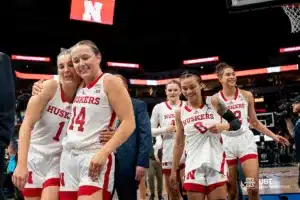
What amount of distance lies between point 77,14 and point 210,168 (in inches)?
356

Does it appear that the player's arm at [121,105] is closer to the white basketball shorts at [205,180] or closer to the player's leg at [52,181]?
the player's leg at [52,181]

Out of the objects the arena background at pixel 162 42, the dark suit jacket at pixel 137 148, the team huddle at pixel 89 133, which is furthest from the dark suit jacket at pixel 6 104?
the arena background at pixel 162 42

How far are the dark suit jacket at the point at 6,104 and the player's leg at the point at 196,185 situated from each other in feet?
8.05

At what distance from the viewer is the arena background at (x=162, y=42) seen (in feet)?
95.8

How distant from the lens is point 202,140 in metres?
4.89

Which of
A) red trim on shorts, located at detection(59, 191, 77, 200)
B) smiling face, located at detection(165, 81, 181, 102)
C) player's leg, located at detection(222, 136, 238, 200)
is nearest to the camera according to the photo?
red trim on shorts, located at detection(59, 191, 77, 200)

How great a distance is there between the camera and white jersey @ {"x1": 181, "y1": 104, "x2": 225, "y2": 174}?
15.6ft

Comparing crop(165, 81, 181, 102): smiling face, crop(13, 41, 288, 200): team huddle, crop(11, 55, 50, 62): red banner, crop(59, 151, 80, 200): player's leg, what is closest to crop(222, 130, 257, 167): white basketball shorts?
crop(13, 41, 288, 200): team huddle

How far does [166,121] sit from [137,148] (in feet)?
7.54

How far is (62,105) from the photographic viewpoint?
378cm

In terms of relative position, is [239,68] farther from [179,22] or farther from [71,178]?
[71,178]

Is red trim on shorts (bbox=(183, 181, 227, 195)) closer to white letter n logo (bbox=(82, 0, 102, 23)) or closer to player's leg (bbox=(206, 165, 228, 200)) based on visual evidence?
player's leg (bbox=(206, 165, 228, 200))

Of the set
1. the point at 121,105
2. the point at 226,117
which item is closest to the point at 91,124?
the point at 121,105

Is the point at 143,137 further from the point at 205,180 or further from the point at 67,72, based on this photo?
the point at 67,72
